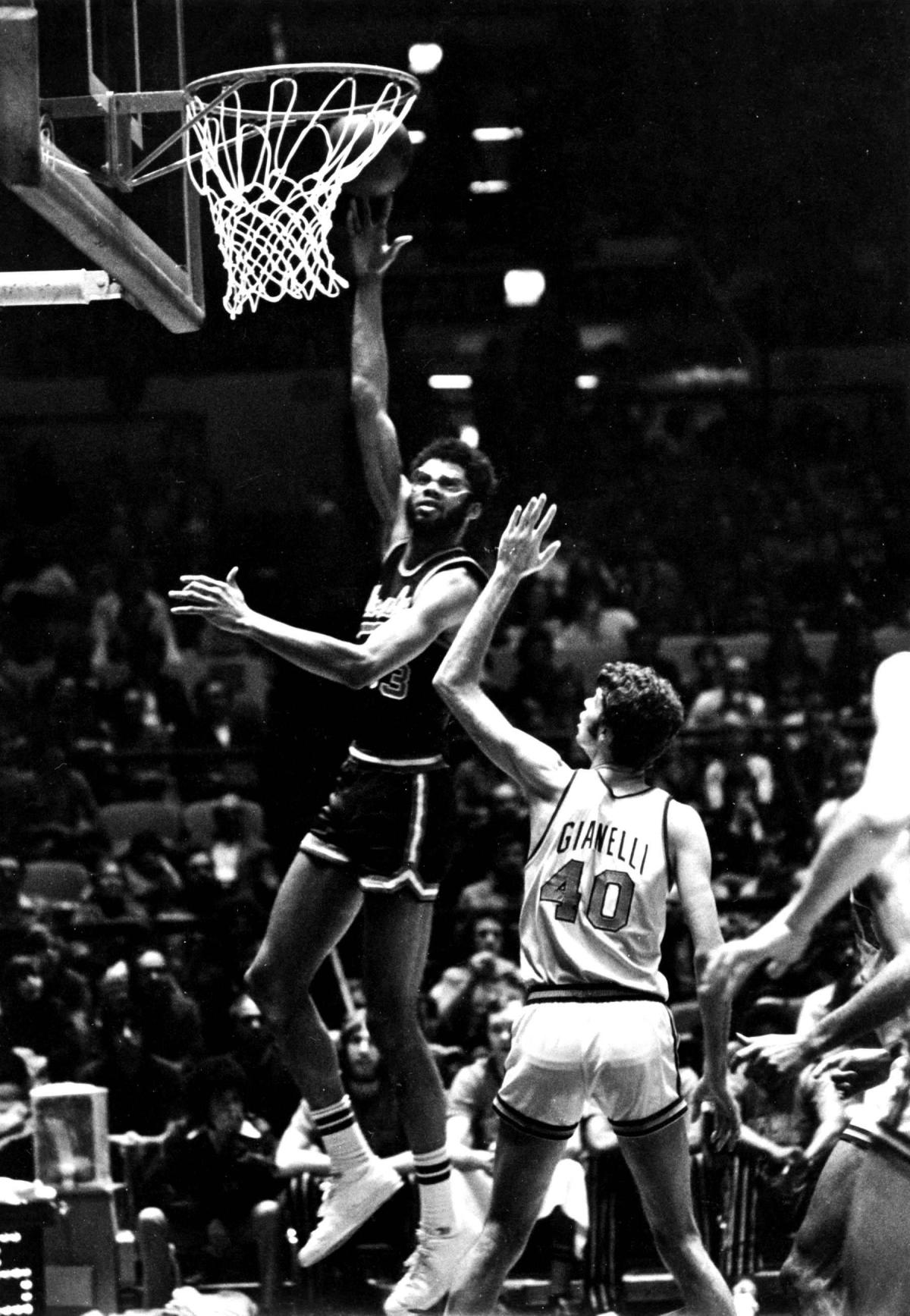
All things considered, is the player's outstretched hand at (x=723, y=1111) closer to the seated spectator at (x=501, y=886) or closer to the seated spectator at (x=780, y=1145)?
the seated spectator at (x=780, y=1145)

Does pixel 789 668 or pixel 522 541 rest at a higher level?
pixel 522 541

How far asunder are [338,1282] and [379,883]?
246cm

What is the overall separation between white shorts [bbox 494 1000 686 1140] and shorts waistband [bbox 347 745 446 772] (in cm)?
117

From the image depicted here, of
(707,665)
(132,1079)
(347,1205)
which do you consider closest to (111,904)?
(132,1079)

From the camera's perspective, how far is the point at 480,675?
572 cm

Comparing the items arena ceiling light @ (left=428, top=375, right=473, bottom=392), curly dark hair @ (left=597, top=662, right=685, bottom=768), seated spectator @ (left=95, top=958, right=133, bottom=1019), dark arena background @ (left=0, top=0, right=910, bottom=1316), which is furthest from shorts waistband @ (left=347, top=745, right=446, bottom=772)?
arena ceiling light @ (left=428, top=375, right=473, bottom=392)

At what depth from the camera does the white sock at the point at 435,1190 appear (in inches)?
245

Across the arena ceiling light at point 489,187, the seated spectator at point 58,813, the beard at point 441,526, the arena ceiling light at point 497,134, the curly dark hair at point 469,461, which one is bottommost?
the seated spectator at point 58,813

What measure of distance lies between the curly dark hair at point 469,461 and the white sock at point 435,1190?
201 centimetres

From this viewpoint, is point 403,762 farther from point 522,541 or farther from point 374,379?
point 374,379

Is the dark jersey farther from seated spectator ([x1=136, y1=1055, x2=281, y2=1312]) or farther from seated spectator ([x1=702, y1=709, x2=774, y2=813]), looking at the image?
seated spectator ([x1=702, y1=709, x2=774, y2=813])

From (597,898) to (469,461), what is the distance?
1.55 meters

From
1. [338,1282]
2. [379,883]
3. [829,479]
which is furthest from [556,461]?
[379,883]

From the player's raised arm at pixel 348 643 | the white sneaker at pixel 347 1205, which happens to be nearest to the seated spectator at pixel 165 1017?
the white sneaker at pixel 347 1205
